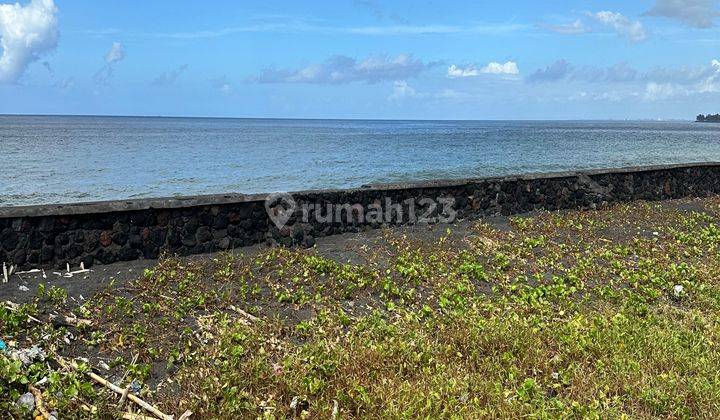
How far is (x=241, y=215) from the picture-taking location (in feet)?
37.7

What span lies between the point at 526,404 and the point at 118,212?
7.81m

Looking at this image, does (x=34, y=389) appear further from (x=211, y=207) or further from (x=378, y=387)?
(x=211, y=207)

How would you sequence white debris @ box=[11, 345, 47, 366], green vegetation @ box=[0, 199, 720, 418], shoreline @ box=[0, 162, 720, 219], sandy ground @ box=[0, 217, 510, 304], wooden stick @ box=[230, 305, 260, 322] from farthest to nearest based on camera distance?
shoreline @ box=[0, 162, 720, 219] → sandy ground @ box=[0, 217, 510, 304] → wooden stick @ box=[230, 305, 260, 322] → white debris @ box=[11, 345, 47, 366] → green vegetation @ box=[0, 199, 720, 418]

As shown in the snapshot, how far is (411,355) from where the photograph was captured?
20.4 feet

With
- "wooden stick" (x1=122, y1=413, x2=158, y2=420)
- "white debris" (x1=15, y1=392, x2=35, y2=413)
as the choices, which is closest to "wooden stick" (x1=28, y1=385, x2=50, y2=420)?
"white debris" (x1=15, y1=392, x2=35, y2=413)

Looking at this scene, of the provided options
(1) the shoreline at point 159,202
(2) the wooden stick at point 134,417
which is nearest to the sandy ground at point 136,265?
(1) the shoreline at point 159,202

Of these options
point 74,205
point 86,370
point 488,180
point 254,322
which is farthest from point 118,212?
point 488,180

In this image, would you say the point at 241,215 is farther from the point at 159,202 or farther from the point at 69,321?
the point at 69,321

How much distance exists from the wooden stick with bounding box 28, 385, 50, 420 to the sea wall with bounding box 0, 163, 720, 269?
4869 millimetres

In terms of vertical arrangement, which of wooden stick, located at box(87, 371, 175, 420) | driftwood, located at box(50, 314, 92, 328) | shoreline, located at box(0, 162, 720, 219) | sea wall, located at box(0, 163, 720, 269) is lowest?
wooden stick, located at box(87, 371, 175, 420)

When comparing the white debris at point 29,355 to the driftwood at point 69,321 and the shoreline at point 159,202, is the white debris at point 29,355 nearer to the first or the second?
the driftwood at point 69,321

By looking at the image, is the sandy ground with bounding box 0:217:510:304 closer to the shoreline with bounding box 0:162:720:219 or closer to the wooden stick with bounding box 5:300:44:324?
the wooden stick with bounding box 5:300:44:324

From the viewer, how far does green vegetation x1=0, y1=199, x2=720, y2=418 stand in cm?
536

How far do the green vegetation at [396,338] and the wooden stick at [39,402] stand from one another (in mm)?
104
